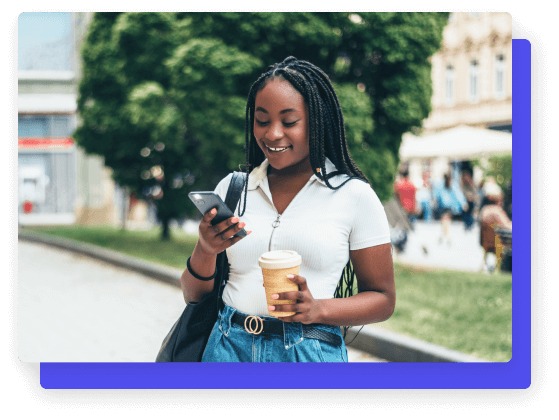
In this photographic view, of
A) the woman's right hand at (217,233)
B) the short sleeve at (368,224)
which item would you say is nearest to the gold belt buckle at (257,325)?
the woman's right hand at (217,233)

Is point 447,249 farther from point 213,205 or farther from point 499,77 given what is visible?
point 213,205

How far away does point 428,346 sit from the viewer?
3.71m

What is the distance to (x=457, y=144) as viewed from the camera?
4.93 m

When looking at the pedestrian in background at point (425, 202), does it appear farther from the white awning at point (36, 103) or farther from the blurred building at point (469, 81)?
the white awning at point (36, 103)

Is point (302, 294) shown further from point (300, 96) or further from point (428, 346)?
point (428, 346)

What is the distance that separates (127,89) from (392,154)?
4.56 m

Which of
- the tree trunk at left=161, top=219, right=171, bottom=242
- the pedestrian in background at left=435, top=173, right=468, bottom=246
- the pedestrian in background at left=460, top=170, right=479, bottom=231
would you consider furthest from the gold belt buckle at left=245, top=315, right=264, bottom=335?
the tree trunk at left=161, top=219, right=171, bottom=242

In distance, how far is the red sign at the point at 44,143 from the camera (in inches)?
142

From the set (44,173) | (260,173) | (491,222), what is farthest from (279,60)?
(260,173)

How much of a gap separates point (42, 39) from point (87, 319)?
2189mm

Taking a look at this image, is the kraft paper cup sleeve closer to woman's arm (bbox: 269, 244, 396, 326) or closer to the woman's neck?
woman's arm (bbox: 269, 244, 396, 326)

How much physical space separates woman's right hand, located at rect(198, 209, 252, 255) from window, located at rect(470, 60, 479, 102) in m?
2.76

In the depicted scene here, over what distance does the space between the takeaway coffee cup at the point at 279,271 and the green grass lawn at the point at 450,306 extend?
83.2 inches

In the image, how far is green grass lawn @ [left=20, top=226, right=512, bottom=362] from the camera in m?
4.26
